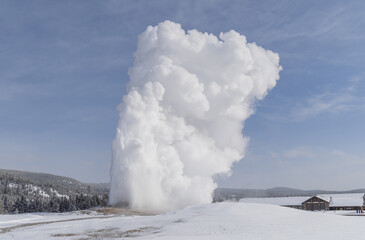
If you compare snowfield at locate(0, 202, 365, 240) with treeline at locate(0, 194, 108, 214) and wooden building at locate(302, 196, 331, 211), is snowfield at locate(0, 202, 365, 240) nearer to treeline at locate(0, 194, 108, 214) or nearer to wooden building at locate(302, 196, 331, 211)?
wooden building at locate(302, 196, 331, 211)

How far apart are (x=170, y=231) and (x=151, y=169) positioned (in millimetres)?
50135

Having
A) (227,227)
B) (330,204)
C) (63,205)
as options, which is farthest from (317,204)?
(63,205)

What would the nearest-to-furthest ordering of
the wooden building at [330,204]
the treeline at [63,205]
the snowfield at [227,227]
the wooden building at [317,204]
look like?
the snowfield at [227,227] → the wooden building at [330,204] → the wooden building at [317,204] → the treeline at [63,205]

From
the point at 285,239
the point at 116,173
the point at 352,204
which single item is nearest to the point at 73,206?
the point at 116,173

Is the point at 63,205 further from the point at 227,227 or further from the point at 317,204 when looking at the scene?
the point at 227,227

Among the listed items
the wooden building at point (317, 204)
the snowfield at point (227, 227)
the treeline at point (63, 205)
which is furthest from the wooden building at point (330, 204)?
the treeline at point (63, 205)

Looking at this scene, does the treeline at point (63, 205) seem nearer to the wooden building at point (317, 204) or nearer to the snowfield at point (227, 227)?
the wooden building at point (317, 204)

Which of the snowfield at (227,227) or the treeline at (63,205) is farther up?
the snowfield at (227,227)

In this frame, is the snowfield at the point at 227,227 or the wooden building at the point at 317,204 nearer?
the snowfield at the point at 227,227

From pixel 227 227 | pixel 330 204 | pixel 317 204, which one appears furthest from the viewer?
pixel 317 204

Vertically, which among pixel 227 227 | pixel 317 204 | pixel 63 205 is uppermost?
pixel 227 227

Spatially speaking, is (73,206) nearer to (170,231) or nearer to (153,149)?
(153,149)

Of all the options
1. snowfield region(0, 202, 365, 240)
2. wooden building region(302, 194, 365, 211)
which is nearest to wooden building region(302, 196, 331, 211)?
wooden building region(302, 194, 365, 211)

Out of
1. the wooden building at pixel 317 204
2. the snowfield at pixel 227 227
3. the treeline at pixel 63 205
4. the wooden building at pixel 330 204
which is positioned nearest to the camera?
the snowfield at pixel 227 227
